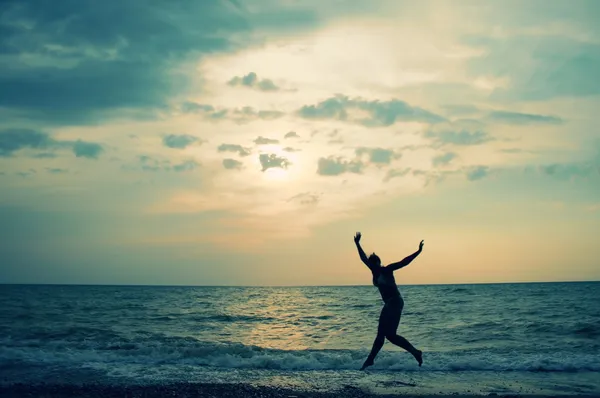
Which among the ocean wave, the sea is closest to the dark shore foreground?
the sea

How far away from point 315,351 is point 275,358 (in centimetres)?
231

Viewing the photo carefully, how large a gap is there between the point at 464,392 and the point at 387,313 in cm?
465

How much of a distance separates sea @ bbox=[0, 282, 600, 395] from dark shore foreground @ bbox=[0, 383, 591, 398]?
0.86m

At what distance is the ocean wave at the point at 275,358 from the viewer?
16.5 m

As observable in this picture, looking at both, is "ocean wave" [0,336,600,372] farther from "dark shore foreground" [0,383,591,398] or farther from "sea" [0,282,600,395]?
"dark shore foreground" [0,383,591,398]

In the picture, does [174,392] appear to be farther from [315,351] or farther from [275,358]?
[315,351]

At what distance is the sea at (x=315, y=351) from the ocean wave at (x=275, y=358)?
39 mm

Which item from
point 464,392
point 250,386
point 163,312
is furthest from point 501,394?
point 163,312

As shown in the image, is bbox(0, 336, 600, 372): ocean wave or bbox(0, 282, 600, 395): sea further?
bbox(0, 336, 600, 372): ocean wave

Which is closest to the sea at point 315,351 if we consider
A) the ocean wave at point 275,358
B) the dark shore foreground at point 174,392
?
the ocean wave at point 275,358

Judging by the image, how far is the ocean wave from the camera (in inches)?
650

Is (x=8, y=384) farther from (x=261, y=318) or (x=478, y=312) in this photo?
(x=478, y=312)

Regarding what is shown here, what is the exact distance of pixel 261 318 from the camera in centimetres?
3462

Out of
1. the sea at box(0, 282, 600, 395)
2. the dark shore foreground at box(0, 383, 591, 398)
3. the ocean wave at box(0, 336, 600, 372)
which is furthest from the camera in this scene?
the ocean wave at box(0, 336, 600, 372)
